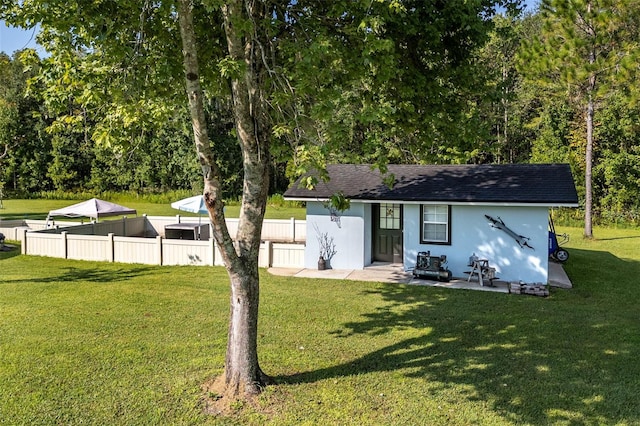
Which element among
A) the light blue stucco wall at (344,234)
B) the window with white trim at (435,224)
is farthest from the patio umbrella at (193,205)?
the window with white trim at (435,224)

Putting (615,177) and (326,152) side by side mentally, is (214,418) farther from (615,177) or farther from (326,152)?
(615,177)

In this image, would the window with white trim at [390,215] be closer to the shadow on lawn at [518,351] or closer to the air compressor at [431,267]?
the air compressor at [431,267]

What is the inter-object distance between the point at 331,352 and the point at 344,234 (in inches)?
253

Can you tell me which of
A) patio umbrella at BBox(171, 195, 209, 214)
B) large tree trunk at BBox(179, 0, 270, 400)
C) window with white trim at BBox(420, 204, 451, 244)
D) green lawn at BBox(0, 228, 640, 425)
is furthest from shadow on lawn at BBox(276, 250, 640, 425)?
patio umbrella at BBox(171, 195, 209, 214)

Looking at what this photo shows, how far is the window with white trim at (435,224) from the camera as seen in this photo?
12.5 m

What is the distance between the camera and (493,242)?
39.4 feet

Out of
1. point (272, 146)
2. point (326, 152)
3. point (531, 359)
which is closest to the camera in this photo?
point (326, 152)

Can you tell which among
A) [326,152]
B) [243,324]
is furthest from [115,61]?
A: [243,324]

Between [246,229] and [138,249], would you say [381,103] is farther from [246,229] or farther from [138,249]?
[138,249]

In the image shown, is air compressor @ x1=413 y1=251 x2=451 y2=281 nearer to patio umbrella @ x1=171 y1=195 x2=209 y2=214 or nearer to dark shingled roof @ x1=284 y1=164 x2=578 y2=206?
dark shingled roof @ x1=284 y1=164 x2=578 y2=206

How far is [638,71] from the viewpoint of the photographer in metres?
8.85

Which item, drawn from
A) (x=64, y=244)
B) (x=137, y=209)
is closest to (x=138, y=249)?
(x=64, y=244)

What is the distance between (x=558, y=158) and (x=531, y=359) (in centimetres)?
2344

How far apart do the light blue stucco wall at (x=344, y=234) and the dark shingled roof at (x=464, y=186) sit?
1.74 ft
